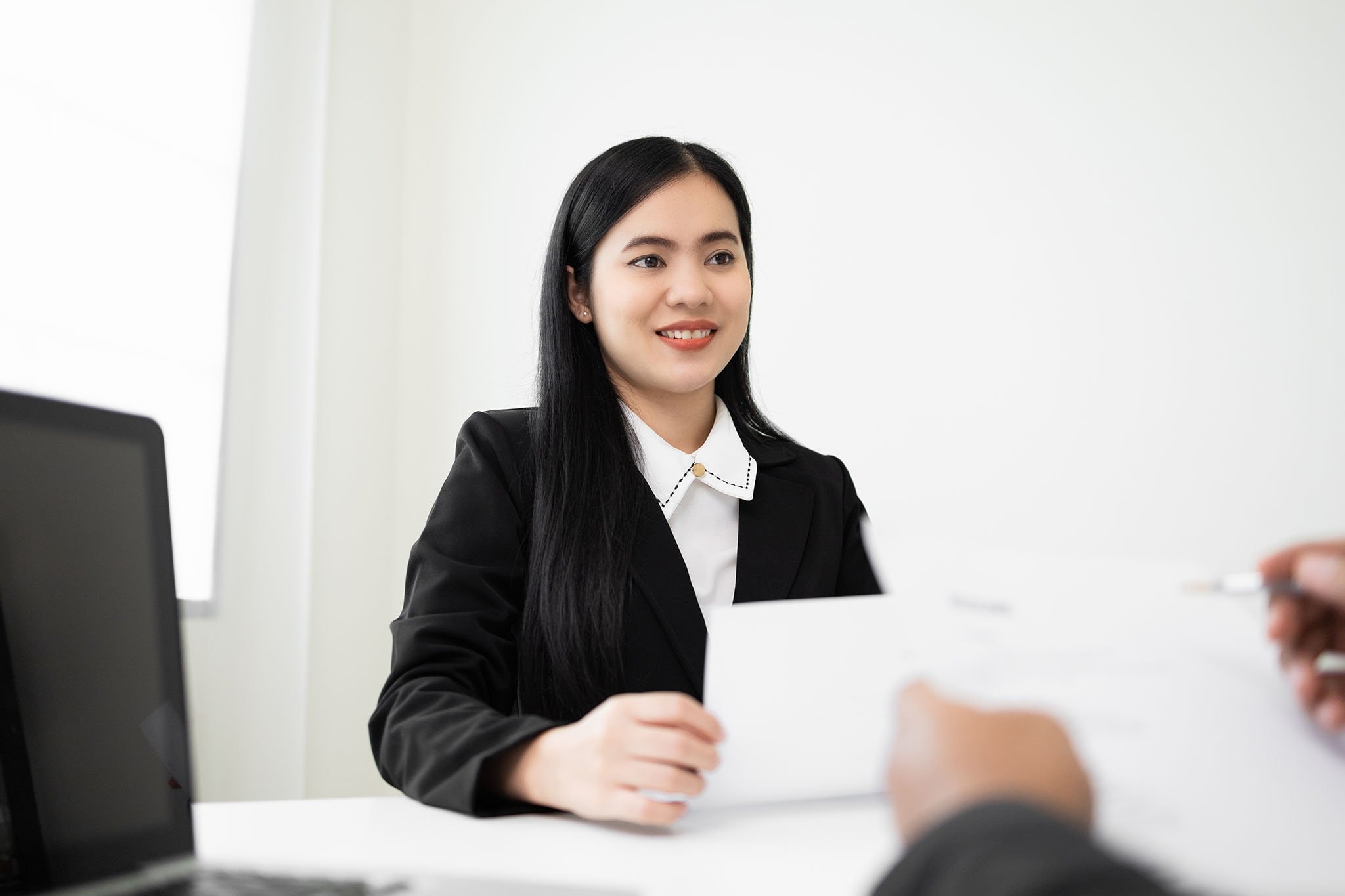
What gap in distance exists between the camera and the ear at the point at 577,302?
1.44 metres

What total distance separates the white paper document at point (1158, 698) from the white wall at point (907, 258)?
175 cm

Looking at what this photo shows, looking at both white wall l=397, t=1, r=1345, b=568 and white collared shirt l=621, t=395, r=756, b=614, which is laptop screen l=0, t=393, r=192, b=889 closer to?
white collared shirt l=621, t=395, r=756, b=614

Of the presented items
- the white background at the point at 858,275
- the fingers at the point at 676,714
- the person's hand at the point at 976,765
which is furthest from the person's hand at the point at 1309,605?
the white background at the point at 858,275

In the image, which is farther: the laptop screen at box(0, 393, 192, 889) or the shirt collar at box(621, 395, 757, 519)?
the shirt collar at box(621, 395, 757, 519)

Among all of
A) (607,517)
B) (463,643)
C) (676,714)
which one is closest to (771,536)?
(607,517)

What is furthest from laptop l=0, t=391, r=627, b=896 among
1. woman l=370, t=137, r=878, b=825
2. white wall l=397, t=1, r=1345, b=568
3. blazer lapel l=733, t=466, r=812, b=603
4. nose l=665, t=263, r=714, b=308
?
white wall l=397, t=1, r=1345, b=568

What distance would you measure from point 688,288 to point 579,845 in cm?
85

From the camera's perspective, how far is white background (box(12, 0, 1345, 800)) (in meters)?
2.00

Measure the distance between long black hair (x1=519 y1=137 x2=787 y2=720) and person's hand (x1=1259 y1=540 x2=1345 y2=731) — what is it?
75 centimetres

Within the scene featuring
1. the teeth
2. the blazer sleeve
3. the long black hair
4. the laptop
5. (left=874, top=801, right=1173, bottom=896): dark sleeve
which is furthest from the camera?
the teeth

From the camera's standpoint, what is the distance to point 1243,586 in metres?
0.46

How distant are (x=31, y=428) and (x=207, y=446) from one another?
67.0 inches

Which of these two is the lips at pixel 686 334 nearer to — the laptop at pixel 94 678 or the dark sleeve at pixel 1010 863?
the laptop at pixel 94 678

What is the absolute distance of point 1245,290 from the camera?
2004mm
